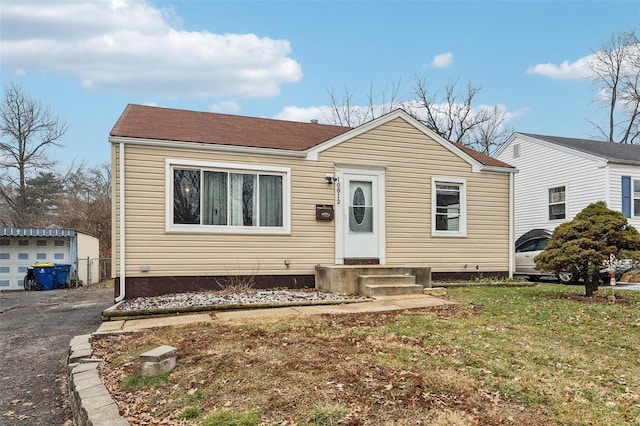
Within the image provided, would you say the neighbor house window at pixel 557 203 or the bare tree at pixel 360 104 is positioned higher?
the bare tree at pixel 360 104

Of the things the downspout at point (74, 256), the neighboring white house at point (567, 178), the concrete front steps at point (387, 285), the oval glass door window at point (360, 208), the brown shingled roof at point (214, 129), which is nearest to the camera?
the concrete front steps at point (387, 285)

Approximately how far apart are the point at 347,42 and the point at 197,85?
7.69m

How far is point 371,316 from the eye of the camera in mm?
6219

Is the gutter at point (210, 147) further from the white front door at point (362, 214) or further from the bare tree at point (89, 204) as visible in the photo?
the bare tree at point (89, 204)

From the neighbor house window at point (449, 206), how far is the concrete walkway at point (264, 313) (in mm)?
3634

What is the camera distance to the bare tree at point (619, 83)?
2688 centimetres

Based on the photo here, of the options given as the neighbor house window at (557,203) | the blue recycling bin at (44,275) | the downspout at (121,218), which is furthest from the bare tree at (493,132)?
the downspout at (121,218)

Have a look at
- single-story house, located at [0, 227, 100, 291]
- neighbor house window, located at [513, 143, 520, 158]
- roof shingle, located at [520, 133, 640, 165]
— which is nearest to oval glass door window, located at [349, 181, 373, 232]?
roof shingle, located at [520, 133, 640, 165]

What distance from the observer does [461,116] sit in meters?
29.7

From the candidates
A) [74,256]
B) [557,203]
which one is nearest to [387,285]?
[557,203]

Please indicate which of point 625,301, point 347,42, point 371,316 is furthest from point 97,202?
point 625,301

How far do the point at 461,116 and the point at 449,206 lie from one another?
67.3 feet

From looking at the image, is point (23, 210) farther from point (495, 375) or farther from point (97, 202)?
point (495, 375)

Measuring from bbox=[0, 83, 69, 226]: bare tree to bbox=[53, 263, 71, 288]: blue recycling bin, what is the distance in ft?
39.5
